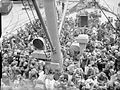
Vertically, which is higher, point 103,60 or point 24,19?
point 24,19

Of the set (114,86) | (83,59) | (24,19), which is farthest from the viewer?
(24,19)

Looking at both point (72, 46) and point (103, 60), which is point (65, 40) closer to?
point (72, 46)

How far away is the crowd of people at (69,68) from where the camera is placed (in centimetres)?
427

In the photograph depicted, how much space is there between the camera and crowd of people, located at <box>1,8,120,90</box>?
427 cm

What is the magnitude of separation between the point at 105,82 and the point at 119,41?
8.61ft

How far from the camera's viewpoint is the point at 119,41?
664 centimetres

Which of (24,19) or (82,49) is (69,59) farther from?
(24,19)

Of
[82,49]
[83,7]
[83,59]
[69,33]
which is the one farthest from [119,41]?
[83,7]

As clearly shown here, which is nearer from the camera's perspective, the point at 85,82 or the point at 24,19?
the point at 85,82

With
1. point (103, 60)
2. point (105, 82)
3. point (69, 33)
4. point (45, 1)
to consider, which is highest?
point (45, 1)

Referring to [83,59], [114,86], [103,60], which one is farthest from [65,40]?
[114,86]

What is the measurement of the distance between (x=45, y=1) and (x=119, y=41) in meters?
3.44

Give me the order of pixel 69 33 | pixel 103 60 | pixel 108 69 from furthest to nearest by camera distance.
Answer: pixel 69 33 → pixel 103 60 → pixel 108 69

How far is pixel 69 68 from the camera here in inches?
205
